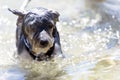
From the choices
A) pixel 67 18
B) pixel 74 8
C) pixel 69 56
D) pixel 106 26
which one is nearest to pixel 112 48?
pixel 69 56

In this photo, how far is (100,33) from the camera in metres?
8.03

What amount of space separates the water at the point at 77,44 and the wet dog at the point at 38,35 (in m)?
0.15

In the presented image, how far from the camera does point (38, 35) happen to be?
5980 mm

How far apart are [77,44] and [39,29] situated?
63.5 inches

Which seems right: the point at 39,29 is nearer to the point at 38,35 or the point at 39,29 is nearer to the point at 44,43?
the point at 38,35

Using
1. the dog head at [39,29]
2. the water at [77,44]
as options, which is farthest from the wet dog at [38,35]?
the water at [77,44]

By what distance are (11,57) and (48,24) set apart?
1211 millimetres

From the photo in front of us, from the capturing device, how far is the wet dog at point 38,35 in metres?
5.98

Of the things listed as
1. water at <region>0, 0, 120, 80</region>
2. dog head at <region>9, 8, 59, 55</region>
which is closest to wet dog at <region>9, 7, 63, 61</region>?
dog head at <region>9, 8, 59, 55</region>

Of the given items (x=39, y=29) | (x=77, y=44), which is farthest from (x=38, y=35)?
(x=77, y=44)

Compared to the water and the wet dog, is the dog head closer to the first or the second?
the wet dog

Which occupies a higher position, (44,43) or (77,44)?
(44,43)

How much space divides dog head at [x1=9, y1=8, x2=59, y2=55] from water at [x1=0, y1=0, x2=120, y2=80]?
0.37 m

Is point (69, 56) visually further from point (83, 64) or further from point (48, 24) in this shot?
point (48, 24)
